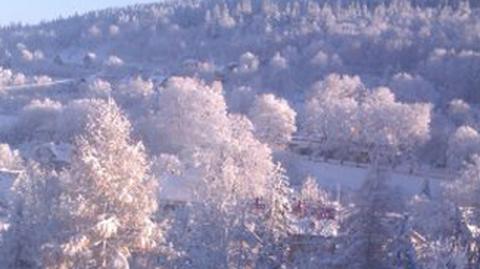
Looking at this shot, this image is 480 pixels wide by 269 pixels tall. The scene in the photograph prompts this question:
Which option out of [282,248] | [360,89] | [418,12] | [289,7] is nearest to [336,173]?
[360,89]

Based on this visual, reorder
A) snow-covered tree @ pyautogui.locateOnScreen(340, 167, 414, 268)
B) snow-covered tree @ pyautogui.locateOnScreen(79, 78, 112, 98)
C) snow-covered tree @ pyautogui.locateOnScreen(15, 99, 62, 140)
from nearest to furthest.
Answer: snow-covered tree @ pyautogui.locateOnScreen(340, 167, 414, 268) → snow-covered tree @ pyautogui.locateOnScreen(15, 99, 62, 140) → snow-covered tree @ pyautogui.locateOnScreen(79, 78, 112, 98)

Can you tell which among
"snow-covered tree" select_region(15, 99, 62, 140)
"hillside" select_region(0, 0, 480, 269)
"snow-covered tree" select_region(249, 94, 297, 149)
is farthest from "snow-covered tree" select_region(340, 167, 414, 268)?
"snow-covered tree" select_region(15, 99, 62, 140)

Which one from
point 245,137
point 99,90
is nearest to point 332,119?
point 245,137

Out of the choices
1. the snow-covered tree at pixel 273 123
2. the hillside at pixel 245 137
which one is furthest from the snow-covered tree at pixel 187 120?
the snow-covered tree at pixel 273 123

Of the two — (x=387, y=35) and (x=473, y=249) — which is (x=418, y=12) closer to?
(x=387, y=35)

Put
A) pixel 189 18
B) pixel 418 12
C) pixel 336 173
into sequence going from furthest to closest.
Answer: pixel 189 18, pixel 418 12, pixel 336 173

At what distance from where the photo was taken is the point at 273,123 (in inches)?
1008

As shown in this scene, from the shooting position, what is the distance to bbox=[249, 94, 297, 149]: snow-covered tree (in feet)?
82.3

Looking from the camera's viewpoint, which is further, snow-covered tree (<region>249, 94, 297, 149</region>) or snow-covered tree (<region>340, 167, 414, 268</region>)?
snow-covered tree (<region>249, 94, 297, 149</region>)

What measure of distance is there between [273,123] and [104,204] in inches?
720

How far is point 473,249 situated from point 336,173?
45.5ft

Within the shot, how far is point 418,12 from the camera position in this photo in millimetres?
42906

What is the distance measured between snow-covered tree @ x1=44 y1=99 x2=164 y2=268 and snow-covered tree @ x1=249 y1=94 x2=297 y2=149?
17161 millimetres

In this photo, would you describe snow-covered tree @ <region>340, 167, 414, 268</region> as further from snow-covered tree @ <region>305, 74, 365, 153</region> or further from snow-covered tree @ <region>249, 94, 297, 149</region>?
snow-covered tree @ <region>305, 74, 365, 153</region>
